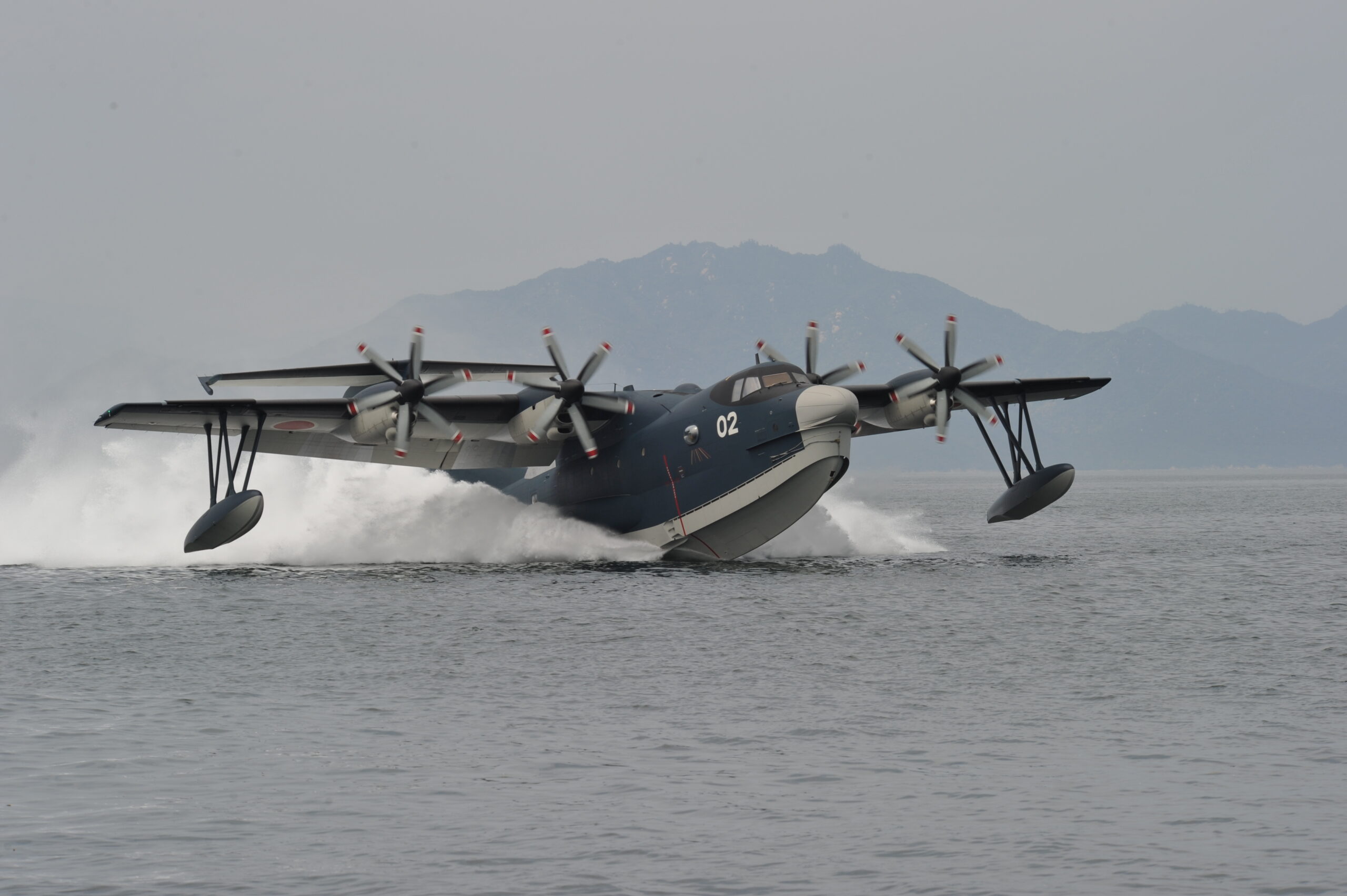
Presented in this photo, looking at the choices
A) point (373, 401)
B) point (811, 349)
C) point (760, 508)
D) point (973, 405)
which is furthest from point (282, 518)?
point (973, 405)

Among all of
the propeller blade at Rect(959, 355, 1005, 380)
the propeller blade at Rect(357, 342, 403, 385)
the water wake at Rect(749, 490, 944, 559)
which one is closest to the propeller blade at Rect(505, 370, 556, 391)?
the propeller blade at Rect(357, 342, 403, 385)

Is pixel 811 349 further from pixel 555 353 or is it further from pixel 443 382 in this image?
pixel 443 382

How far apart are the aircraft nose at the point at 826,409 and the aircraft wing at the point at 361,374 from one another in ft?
24.9

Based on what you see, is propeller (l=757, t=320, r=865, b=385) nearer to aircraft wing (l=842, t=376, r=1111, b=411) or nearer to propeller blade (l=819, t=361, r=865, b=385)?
propeller blade (l=819, t=361, r=865, b=385)

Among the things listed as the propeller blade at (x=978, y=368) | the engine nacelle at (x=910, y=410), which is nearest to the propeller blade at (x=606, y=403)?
the engine nacelle at (x=910, y=410)

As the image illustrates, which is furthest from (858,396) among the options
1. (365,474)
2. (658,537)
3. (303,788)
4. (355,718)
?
(303,788)

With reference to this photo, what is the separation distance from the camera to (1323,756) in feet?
47.9

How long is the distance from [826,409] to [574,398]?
7427 mm

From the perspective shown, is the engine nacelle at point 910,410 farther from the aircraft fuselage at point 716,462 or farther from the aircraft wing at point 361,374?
the aircraft wing at point 361,374

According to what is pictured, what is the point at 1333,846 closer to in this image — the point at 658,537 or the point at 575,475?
the point at 658,537

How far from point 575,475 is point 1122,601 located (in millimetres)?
16938

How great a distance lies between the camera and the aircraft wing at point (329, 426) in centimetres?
3516

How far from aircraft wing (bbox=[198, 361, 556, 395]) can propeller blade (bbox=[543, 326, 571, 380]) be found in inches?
9.8

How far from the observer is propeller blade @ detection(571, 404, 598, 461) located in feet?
119
